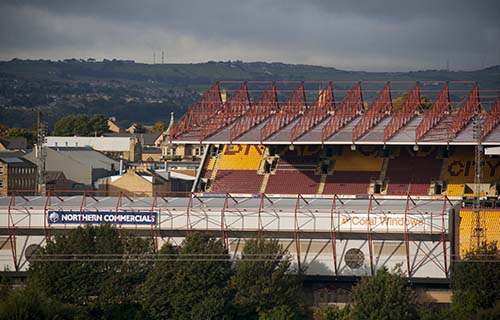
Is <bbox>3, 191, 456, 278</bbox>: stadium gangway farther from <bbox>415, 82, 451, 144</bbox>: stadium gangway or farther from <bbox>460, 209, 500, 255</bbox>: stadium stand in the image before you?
<bbox>415, 82, 451, 144</bbox>: stadium gangway

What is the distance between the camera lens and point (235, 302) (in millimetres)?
55094

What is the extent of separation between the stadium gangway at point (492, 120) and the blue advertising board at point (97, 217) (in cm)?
1916

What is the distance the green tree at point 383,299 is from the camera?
5234 cm

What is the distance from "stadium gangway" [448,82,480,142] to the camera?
72.0 m

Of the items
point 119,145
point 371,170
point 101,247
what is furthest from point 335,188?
point 119,145

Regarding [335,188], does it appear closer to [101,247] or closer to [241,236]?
[241,236]

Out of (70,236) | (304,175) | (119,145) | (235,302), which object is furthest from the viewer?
(119,145)

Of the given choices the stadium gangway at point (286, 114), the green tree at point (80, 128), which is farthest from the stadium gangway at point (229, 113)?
the green tree at point (80, 128)

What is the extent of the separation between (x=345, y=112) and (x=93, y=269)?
26.4m

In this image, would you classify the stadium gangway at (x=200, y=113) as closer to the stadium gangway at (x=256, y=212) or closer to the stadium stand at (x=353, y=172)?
the stadium stand at (x=353, y=172)

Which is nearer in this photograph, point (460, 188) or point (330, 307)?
point (330, 307)

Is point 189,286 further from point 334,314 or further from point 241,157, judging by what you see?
point 241,157

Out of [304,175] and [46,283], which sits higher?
[304,175]

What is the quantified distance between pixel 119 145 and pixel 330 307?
4235 inches
